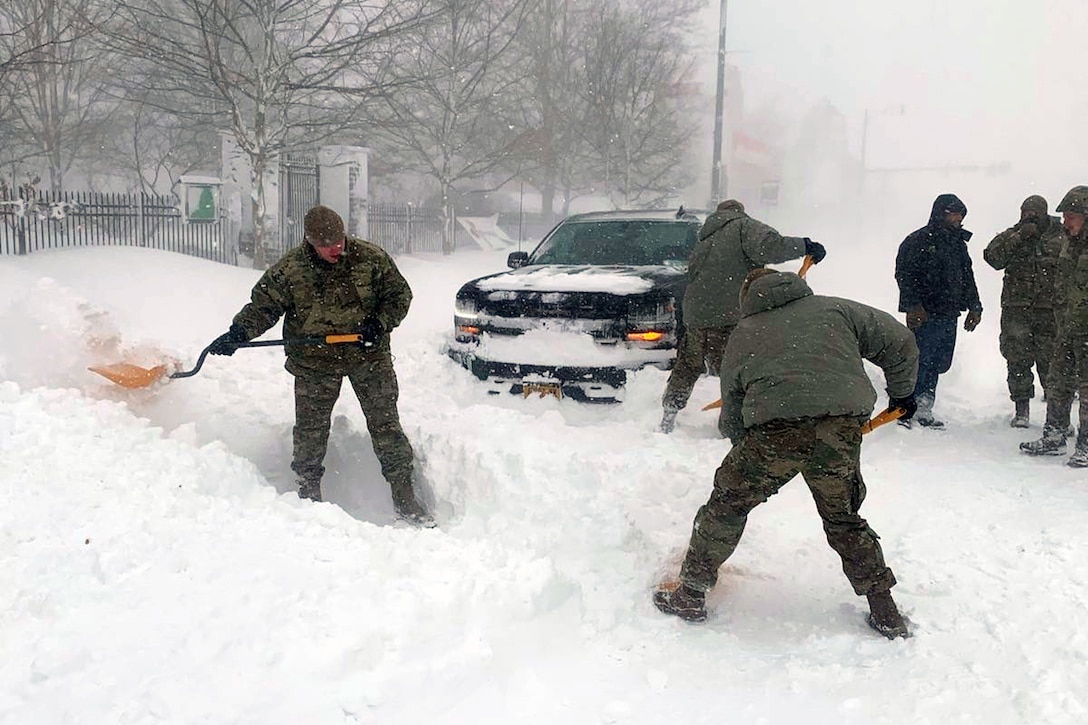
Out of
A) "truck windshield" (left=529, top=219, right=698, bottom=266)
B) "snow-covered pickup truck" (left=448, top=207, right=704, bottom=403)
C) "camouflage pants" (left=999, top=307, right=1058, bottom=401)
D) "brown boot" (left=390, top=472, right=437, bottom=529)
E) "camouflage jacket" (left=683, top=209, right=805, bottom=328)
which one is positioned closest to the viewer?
"brown boot" (left=390, top=472, right=437, bottom=529)

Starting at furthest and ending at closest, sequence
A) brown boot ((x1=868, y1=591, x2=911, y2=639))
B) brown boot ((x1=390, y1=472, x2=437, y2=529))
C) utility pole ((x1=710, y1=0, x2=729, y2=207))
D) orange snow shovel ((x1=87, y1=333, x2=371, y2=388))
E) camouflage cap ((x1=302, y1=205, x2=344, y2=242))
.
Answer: utility pole ((x1=710, y1=0, x2=729, y2=207))
brown boot ((x1=390, y1=472, x2=437, y2=529))
orange snow shovel ((x1=87, y1=333, x2=371, y2=388))
camouflage cap ((x1=302, y1=205, x2=344, y2=242))
brown boot ((x1=868, y1=591, x2=911, y2=639))

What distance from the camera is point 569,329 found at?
6.04m

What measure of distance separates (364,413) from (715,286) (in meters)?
2.51

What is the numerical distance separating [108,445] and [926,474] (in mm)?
4736

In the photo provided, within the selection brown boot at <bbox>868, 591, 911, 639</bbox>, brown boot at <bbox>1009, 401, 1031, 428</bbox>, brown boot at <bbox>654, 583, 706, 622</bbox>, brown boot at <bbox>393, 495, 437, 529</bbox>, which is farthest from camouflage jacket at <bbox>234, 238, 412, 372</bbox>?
brown boot at <bbox>1009, 401, 1031, 428</bbox>

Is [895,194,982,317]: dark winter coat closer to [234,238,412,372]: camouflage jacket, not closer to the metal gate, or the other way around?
[234,238,412,372]: camouflage jacket

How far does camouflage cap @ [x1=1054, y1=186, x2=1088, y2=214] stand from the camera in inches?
208

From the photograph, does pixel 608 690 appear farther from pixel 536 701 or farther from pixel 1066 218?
pixel 1066 218

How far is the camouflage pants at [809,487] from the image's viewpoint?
3.15 meters

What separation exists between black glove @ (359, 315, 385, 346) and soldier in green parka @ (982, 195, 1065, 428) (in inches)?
181

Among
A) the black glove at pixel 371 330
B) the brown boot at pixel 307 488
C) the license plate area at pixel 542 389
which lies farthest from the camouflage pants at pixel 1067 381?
the brown boot at pixel 307 488

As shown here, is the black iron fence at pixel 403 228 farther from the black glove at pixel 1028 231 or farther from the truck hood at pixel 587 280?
the black glove at pixel 1028 231

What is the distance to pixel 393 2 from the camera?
43.7 feet

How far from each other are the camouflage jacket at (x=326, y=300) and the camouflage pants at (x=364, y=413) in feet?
0.27
